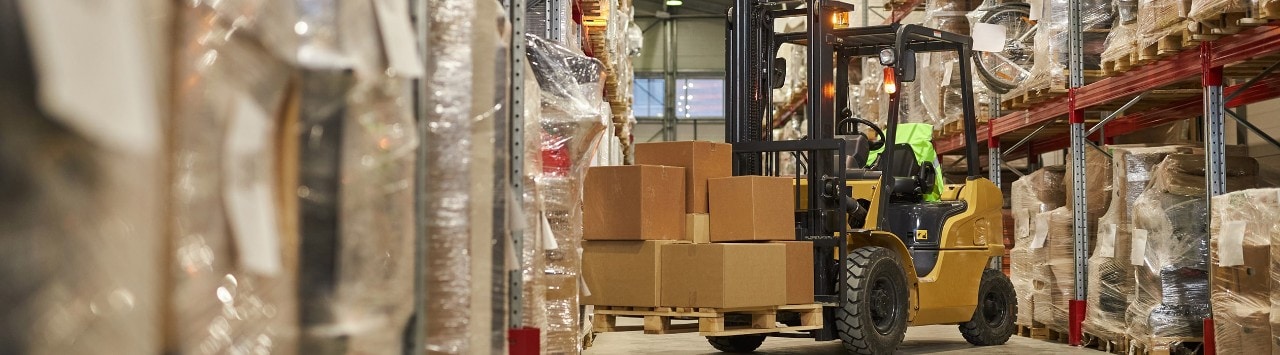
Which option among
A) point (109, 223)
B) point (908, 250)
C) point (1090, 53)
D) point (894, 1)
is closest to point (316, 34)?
point (109, 223)

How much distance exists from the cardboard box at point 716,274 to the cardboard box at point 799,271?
0.63ft

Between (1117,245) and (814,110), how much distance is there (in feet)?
7.71

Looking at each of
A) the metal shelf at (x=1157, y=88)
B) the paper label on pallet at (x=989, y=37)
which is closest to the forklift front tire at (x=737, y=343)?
the paper label on pallet at (x=989, y=37)

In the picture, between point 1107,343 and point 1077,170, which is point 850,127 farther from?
point 1107,343

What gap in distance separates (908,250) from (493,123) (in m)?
5.16

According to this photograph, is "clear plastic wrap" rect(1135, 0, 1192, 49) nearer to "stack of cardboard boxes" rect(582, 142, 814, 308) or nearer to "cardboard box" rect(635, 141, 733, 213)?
"stack of cardboard boxes" rect(582, 142, 814, 308)

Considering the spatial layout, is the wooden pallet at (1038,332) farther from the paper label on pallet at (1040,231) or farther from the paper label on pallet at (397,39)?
the paper label on pallet at (397,39)

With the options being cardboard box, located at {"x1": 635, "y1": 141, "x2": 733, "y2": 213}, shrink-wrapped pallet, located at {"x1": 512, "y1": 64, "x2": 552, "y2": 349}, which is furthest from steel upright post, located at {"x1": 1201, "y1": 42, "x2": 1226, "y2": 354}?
shrink-wrapped pallet, located at {"x1": 512, "y1": 64, "x2": 552, "y2": 349}

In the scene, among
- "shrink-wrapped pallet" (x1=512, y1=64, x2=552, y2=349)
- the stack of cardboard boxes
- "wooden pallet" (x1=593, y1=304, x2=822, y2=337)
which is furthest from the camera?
"wooden pallet" (x1=593, y1=304, x2=822, y2=337)

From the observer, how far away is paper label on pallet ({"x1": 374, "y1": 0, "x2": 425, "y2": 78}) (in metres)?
1.89

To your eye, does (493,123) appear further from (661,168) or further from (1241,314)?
(1241,314)

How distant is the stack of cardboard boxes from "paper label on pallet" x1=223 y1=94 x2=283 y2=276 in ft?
13.3

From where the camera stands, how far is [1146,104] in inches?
335

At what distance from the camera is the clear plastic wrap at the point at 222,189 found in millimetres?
1395
